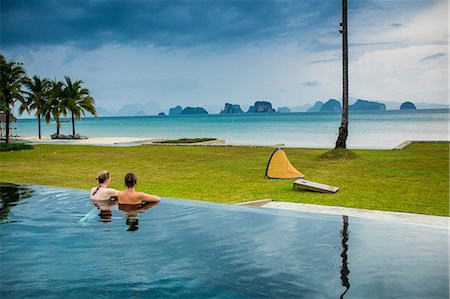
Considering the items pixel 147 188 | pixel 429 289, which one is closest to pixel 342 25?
pixel 147 188

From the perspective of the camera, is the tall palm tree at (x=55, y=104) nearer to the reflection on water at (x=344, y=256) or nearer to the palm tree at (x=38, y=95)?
the palm tree at (x=38, y=95)

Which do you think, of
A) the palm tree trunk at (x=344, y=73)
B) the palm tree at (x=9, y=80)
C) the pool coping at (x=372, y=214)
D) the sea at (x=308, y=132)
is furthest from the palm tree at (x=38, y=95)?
the pool coping at (x=372, y=214)

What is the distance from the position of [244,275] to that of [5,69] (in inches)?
1289

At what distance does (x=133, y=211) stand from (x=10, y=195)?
422 cm

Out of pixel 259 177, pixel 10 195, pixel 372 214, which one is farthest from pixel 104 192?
pixel 259 177

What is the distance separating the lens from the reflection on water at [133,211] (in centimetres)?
781

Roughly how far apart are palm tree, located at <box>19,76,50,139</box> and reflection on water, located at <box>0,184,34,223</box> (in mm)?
33827

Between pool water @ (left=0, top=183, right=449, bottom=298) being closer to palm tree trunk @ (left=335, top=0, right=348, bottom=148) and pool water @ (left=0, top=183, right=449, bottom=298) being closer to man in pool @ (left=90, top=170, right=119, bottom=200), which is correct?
man in pool @ (left=90, top=170, right=119, bottom=200)

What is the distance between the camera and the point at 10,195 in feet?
35.4

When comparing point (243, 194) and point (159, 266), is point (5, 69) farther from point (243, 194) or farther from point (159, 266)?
point (159, 266)

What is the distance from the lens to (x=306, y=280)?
5395 millimetres

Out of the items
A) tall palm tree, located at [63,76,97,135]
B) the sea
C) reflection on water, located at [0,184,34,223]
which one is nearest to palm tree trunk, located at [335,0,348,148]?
the sea

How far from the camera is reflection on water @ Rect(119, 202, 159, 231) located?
25.6ft

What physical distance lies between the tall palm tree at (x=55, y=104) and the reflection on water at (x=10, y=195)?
32865mm
